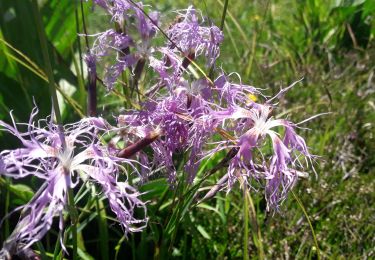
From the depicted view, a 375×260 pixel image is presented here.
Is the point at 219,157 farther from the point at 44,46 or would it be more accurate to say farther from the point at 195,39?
the point at 44,46

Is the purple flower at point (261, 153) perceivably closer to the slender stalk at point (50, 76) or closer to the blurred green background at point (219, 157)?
the blurred green background at point (219, 157)

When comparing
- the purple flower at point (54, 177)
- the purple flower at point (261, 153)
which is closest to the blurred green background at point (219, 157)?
the purple flower at point (261, 153)

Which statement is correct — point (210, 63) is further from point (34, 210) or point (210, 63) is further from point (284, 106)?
point (284, 106)

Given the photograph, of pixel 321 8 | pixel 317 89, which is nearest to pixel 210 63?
pixel 317 89

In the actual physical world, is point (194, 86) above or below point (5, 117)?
above

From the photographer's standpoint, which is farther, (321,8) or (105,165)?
(321,8)

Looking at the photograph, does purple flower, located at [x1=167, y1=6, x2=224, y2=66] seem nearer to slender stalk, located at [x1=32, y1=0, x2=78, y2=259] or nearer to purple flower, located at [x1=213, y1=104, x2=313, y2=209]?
purple flower, located at [x1=213, y1=104, x2=313, y2=209]
